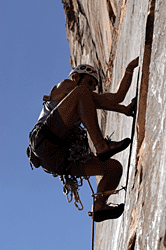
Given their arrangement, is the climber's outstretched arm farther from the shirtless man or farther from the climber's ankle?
the climber's ankle

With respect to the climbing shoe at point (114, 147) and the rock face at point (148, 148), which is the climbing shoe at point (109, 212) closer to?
the rock face at point (148, 148)

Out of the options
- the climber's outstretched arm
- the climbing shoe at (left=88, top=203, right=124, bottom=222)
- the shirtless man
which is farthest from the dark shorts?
the climbing shoe at (left=88, top=203, right=124, bottom=222)

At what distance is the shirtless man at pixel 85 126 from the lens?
2.39 m

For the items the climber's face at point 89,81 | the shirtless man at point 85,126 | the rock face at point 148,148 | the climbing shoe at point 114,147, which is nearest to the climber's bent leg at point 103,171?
the shirtless man at point 85,126

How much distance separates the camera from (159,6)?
68.2 inches

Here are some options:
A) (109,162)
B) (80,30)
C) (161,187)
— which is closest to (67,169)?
(109,162)

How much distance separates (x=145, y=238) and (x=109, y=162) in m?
1.32

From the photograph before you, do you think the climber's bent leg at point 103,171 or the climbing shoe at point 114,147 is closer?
the climbing shoe at point 114,147

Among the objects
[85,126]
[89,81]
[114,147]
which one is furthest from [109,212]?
[89,81]

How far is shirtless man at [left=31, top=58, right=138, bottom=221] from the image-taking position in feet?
7.84

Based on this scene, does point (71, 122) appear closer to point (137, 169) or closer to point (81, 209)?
point (81, 209)

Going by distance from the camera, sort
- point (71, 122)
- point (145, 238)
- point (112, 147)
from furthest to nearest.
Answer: point (71, 122) → point (112, 147) → point (145, 238)

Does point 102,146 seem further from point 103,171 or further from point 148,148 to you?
point 148,148

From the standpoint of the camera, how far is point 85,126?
2.41 meters
